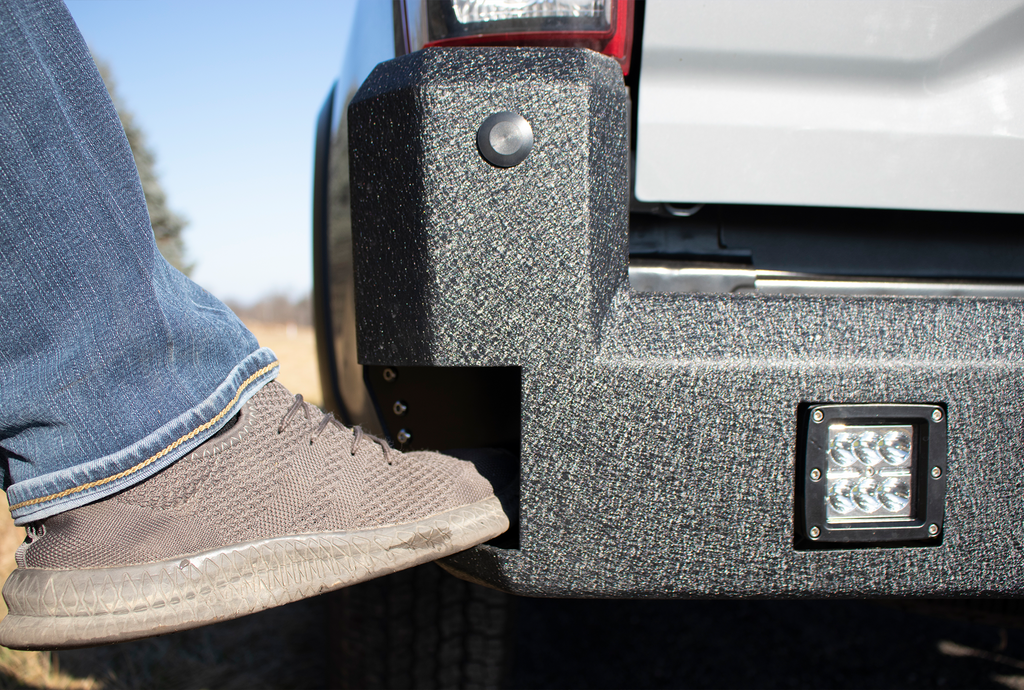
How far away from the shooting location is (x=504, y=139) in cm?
64

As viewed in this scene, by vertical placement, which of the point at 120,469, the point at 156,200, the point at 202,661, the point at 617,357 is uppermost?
the point at 156,200

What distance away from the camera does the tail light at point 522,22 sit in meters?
0.68

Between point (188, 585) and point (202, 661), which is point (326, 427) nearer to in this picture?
point (188, 585)

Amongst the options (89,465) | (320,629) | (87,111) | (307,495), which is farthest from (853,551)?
(320,629)

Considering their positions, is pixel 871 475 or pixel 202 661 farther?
pixel 202 661

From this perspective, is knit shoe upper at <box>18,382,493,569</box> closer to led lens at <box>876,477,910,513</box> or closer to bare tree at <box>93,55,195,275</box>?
led lens at <box>876,477,910,513</box>

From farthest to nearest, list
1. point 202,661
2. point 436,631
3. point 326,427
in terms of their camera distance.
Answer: point 202,661
point 436,631
point 326,427

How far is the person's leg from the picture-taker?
0.58 meters

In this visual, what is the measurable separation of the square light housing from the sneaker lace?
45 centimetres

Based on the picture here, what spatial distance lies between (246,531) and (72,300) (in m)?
0.27

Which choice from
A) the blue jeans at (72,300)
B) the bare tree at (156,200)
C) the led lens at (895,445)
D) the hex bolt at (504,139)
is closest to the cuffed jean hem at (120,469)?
the blue jeans at (72,300)

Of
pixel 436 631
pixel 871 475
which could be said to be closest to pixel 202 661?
pixel 436 631

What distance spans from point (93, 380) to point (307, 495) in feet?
0.76

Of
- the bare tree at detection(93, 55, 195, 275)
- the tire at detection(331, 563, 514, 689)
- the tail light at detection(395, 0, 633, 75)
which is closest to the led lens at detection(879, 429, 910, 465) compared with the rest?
the tail light at detection(395, 0, 633, 75)
